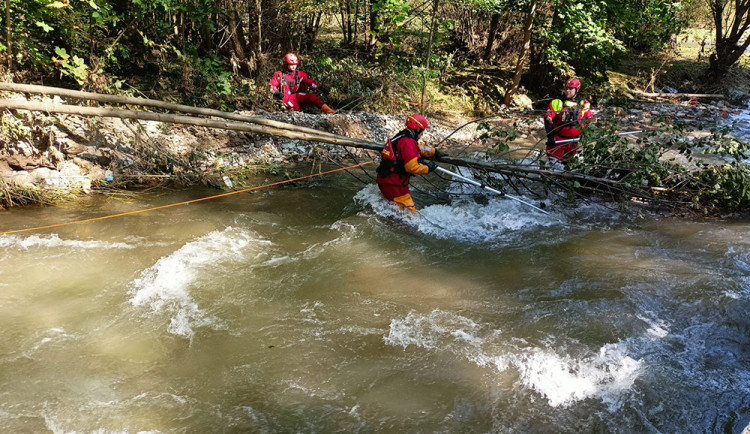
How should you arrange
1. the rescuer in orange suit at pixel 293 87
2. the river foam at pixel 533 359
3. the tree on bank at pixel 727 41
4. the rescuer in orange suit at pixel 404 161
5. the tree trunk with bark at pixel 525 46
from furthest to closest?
the tree on bank at pixel 727 41 < the tree trunk with bark at pixel 525 46 < the rescuer in orange suit at pixel 293 87 < the rescuer in orange suit at pixel 404 161 < the river foam at pixel 533 359

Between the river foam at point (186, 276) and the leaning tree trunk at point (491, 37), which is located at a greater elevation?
the leaning tree trunk at point (491, 37)

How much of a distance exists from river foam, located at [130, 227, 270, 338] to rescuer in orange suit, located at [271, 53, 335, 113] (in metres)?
4.70

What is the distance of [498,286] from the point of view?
17.0 feet

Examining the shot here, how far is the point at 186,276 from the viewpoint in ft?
16.9

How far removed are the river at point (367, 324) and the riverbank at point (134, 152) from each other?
24.4 inches

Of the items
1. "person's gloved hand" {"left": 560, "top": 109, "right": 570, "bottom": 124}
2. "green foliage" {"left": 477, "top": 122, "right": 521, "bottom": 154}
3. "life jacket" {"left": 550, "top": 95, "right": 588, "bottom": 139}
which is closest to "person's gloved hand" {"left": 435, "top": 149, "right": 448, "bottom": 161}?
"green foliage" {"left": 477, "top": 122, "right": 521, "bottom": 154}

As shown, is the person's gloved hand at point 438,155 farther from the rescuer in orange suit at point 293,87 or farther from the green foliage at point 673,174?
the rescuer in orange suit at point 293,87

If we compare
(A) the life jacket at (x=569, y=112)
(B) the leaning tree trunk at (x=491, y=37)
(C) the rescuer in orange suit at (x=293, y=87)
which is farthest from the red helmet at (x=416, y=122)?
(B) the leaning tree trunk at (x=491, y=37)

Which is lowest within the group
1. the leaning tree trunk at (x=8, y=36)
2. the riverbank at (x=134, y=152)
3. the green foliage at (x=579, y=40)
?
the riverbank at (x=134, y=152)

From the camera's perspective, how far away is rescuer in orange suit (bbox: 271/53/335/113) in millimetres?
10008

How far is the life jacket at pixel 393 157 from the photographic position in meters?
6.46

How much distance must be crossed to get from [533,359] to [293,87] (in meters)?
8.15

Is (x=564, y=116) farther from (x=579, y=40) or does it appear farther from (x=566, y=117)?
(x=579, y=40)

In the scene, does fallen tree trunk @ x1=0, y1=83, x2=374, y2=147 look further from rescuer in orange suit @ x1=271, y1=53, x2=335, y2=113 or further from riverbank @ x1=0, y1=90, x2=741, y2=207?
rescuer in orange suit @ x1=271, y1=53, x2=335, y2=113
